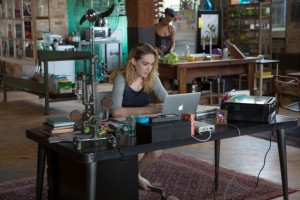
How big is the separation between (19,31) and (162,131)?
6277 millimetres

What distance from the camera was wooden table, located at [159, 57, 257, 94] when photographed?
6906mm

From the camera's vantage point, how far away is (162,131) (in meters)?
2.76

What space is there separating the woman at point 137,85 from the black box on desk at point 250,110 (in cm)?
77

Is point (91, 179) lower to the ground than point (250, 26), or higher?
lower

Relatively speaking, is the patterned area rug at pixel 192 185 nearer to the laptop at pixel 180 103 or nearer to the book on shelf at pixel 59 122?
the laptop at pixel 180 103

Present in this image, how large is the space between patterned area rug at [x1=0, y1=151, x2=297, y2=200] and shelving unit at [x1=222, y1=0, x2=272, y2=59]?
5450 mm

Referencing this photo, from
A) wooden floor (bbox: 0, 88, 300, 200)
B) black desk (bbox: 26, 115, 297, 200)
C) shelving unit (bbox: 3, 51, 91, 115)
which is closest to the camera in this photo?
black desk (bbox: 26, 115, 297, 200)

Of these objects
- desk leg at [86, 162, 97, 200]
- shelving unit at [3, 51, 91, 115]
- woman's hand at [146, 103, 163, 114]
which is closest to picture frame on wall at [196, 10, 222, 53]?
shelving unit at [3, 51, 91, 115]

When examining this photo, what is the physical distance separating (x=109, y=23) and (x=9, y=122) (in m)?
5.40

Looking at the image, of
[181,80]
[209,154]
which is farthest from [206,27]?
[209,154]

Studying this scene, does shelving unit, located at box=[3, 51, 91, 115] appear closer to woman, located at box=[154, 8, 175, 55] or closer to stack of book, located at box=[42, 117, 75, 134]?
woman, located at box=[154, 8, 175, 55]

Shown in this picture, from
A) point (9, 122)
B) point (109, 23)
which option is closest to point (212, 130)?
point (9, 122)

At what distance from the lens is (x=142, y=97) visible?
408 centimetres

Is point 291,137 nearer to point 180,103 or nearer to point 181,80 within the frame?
point 181,80
